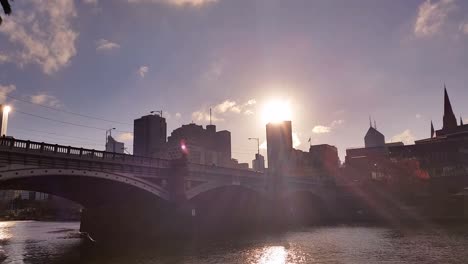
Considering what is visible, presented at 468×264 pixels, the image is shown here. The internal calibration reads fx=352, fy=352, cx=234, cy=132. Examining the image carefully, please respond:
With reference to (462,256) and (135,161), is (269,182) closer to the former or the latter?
(135,161)

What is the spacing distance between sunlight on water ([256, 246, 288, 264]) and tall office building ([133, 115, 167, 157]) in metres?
148

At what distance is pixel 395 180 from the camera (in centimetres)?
10106

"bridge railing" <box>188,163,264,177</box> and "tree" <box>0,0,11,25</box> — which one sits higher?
"tree" <box>0,0,11,25</box>

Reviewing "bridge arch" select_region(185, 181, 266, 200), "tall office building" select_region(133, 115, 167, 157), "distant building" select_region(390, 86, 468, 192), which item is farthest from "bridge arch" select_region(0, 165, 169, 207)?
"tall office building" select_region(133, 115, 167, 157)

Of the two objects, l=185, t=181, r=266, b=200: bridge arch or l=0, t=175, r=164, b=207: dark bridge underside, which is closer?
l=0, t=175, r=164, b=207: dark bridge underside

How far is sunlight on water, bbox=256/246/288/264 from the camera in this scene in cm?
3022

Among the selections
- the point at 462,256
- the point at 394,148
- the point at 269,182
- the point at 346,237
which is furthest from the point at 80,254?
the point at 394,148

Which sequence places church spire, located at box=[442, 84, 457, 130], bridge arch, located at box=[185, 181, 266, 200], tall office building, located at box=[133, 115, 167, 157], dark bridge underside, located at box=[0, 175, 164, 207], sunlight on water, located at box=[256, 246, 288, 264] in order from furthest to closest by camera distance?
tall office building, located at box=[133, 115, 167, 157] → church spire, located at box=[442, 84, 457, 130] → bridge arch, located at box=[185, 181, 266, 200] → dark bridge underside, located at box=[0, 175, 164, 207] → sunlight on water, located at box=[256, 246, 288, 264]

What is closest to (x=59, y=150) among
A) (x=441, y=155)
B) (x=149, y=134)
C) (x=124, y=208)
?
(x=124, y=208)

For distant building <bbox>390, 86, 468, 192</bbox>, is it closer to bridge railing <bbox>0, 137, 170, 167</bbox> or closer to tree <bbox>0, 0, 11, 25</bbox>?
bridge railing <bbox>0, 137, 170, 167</bbox>

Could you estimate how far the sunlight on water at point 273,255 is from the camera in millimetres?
30219

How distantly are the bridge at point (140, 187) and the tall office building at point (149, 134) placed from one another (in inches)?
4527

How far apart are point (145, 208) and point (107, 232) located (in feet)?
22.0

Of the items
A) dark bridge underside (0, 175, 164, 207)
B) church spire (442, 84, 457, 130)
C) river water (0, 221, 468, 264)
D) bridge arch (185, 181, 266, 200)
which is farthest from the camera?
church spire (442, 84, 457, 130)
